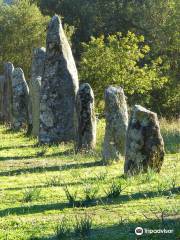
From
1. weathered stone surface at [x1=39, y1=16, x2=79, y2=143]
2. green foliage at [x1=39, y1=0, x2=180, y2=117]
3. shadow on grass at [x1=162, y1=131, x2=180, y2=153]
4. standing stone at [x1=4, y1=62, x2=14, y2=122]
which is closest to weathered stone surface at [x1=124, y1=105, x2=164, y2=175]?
shadow on grass at [x1=162, y1=131, x2=180, y2=153]

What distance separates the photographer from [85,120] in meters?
16.9

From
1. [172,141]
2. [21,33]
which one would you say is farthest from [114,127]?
[21,33]

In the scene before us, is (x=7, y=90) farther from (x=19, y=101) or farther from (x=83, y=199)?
(x=83, y=199)

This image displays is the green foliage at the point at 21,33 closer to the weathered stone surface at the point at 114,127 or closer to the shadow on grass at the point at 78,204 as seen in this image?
the weathered stone surface at the point at 114,127

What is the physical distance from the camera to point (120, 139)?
47.8 ft

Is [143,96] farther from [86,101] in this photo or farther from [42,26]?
[86,101]

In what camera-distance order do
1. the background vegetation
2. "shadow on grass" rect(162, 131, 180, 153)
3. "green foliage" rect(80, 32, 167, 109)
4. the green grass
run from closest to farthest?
the green grass < "shadow on grass" rect(162, 131, 180, 153) < "green foliage" rect(80, 32, 167, 109) < the background vegetation

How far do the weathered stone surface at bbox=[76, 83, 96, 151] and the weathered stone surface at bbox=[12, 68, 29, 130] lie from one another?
27.5ft

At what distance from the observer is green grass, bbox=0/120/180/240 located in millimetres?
7469

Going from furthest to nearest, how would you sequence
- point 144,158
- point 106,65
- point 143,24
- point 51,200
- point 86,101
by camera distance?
point 143,24 → point 106,65 → point 86,101 → point 144,158 → point 51,200

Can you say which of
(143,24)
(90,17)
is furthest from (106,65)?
(90,17)

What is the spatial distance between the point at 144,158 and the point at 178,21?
29.0 metres

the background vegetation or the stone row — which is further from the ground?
the background vegetation

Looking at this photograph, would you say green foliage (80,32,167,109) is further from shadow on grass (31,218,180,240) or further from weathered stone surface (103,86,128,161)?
shadow on grass (31,218,180,240)
